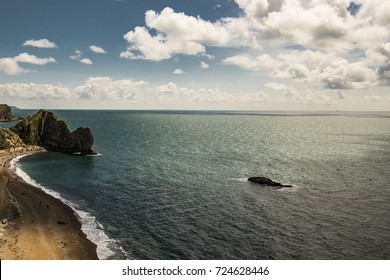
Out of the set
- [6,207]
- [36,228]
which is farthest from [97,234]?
[6,207]

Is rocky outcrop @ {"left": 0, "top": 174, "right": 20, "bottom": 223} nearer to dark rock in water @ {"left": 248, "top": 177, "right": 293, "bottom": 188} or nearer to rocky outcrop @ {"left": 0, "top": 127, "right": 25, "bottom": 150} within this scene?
dark rock in water @ {"left": 248, "top": 177, "right": 293, "bottom": 188}

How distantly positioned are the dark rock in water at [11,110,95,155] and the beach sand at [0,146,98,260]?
59.1 meters

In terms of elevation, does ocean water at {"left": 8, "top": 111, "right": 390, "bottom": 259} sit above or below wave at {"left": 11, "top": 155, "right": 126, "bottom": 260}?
above

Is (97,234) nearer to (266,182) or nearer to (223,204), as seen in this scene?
(223,204)

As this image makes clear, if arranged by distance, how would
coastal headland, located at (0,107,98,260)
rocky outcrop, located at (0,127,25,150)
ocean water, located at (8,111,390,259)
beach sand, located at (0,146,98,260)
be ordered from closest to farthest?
beach sand, located at (0,146,98,260) → coastal headland, located at (0,107,98,260) → ocean water, located at (8,111,390,259) → rocky outcrop, located at (0,127,25,150)

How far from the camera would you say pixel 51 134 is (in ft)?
450

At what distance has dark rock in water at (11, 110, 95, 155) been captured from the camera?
132000 millimetres

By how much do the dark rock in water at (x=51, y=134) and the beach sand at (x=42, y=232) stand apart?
59120 millimetres

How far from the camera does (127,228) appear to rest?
181 ft

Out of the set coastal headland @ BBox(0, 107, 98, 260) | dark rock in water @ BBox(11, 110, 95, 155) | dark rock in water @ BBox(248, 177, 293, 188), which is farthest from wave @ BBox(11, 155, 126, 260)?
dark rock in water @ BBox(11, 110, 95, 155)

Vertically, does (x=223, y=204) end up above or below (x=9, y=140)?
below

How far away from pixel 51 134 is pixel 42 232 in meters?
93.7
